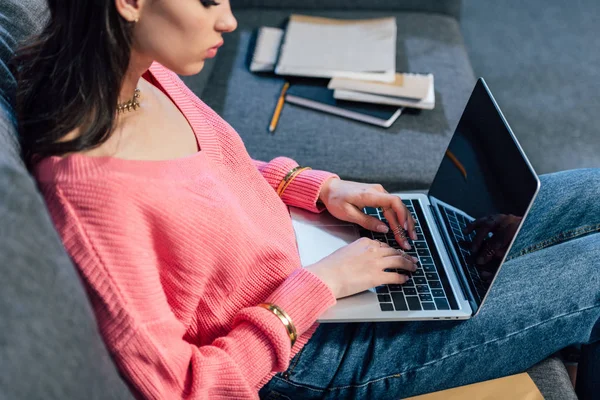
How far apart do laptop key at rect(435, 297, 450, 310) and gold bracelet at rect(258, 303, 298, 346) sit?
25 cm

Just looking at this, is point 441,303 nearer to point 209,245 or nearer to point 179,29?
point 209,245

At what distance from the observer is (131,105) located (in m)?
0.89

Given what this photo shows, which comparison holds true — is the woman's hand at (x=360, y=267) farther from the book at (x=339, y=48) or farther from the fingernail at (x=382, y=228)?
the book at (x=339, y=48)

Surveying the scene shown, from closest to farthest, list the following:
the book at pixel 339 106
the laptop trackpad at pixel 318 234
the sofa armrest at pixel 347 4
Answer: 1. the laptop trackpad at pixel 318 234
2. the book at pixel 339 106
3. the sofa armrest at pixel 347 4

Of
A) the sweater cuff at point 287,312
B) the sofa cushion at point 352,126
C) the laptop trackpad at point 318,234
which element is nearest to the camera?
the sweater cuff at point 287,312

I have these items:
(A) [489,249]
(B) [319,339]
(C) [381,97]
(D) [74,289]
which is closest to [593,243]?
(A) [489,249]

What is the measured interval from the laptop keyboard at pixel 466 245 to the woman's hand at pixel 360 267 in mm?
90

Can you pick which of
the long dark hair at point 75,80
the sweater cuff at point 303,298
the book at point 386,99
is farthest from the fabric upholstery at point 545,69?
the long dark hair at point 75,80

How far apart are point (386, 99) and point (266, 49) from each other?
441 mm

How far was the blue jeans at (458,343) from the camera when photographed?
96cm

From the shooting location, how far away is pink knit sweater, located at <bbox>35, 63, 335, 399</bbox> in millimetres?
710

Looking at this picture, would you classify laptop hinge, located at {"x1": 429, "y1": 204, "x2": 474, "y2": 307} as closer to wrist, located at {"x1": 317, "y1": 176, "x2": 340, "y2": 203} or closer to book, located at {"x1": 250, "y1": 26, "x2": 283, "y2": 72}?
wrist, located at {"x1": 317, "y1": 176, "x2": 340, "y2": 203}

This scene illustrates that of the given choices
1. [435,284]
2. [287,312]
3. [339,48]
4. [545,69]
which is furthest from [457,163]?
[545,69]

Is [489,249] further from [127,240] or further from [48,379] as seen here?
[48,379]
